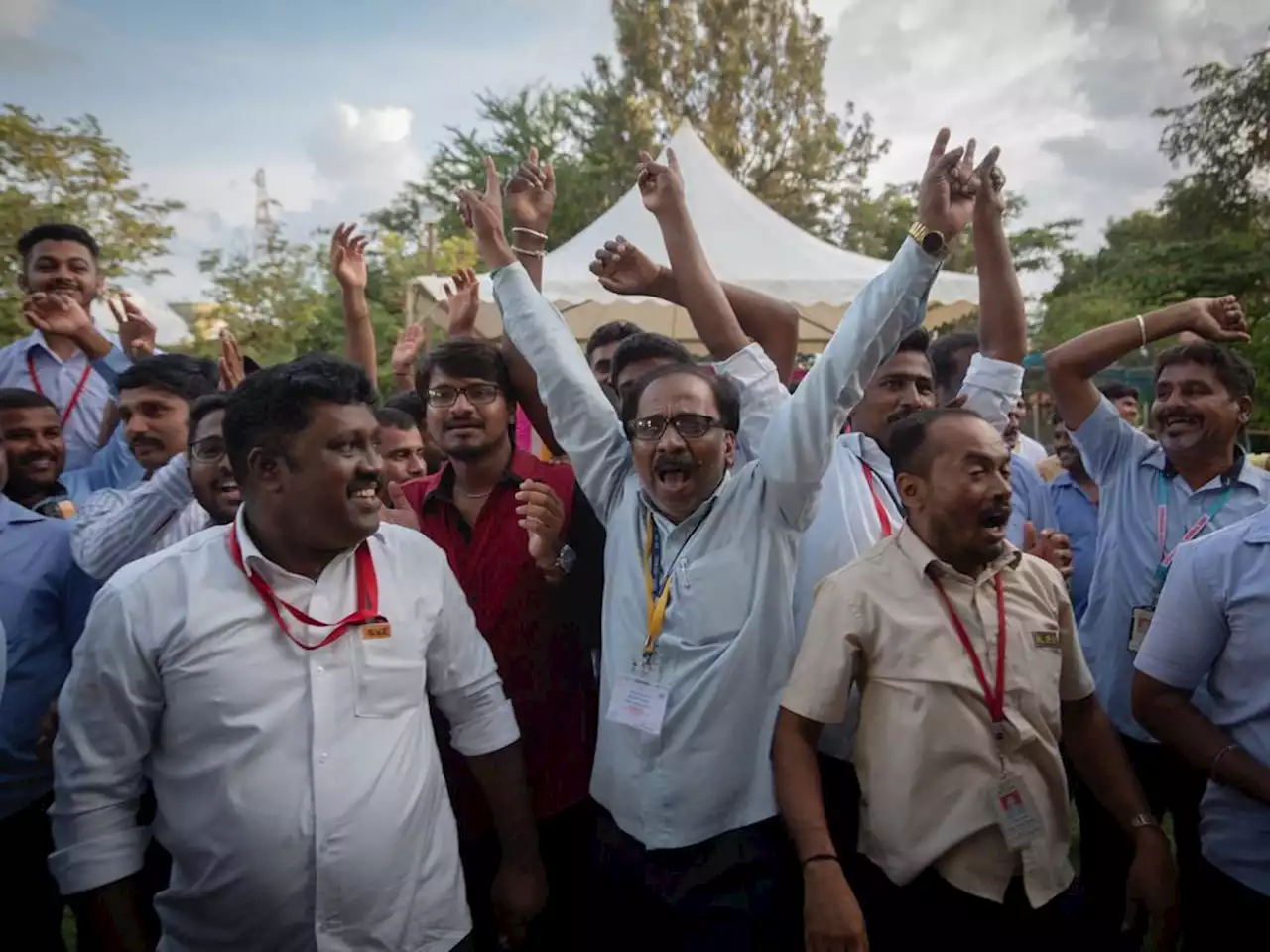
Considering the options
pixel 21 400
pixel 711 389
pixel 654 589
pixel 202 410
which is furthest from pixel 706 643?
pixel 21 400

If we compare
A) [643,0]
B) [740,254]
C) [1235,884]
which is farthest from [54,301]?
[643,0]

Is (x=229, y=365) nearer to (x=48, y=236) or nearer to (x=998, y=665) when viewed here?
(x=48, y=236)

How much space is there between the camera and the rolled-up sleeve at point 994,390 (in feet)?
9.36

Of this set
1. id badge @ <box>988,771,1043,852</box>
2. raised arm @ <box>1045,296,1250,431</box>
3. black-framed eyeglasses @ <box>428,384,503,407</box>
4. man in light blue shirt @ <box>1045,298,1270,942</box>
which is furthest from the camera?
raised arm @ <box>1045,296,1250,431</box>

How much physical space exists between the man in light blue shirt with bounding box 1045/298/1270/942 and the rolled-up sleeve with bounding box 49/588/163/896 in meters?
3.07

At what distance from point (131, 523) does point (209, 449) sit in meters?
0.35

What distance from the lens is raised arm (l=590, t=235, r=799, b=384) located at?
264 cm

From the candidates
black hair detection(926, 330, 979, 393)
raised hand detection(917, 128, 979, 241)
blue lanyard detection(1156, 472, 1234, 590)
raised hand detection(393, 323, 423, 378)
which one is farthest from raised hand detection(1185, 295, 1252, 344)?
raised hand detection(393, 323, 423, 378)

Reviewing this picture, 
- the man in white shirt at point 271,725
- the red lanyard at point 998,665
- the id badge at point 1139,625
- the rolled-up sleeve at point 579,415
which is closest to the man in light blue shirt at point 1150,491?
the id badge at point 1139,625

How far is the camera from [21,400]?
3072 mm

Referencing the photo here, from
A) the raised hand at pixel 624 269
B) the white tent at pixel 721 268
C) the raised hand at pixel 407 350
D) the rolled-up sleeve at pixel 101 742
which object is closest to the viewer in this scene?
the rolled-up sleeve at pixel 101 742

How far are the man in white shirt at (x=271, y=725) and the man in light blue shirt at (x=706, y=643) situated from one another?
0.47 m

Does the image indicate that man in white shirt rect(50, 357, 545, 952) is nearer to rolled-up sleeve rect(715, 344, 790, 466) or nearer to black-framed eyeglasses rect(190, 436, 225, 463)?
black-framed eyeglasses rect(190, 436, 225, 463)

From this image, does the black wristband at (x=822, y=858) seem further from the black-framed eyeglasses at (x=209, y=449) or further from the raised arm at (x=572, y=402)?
the black-framed eyeglasses at (x=209, y=449)
